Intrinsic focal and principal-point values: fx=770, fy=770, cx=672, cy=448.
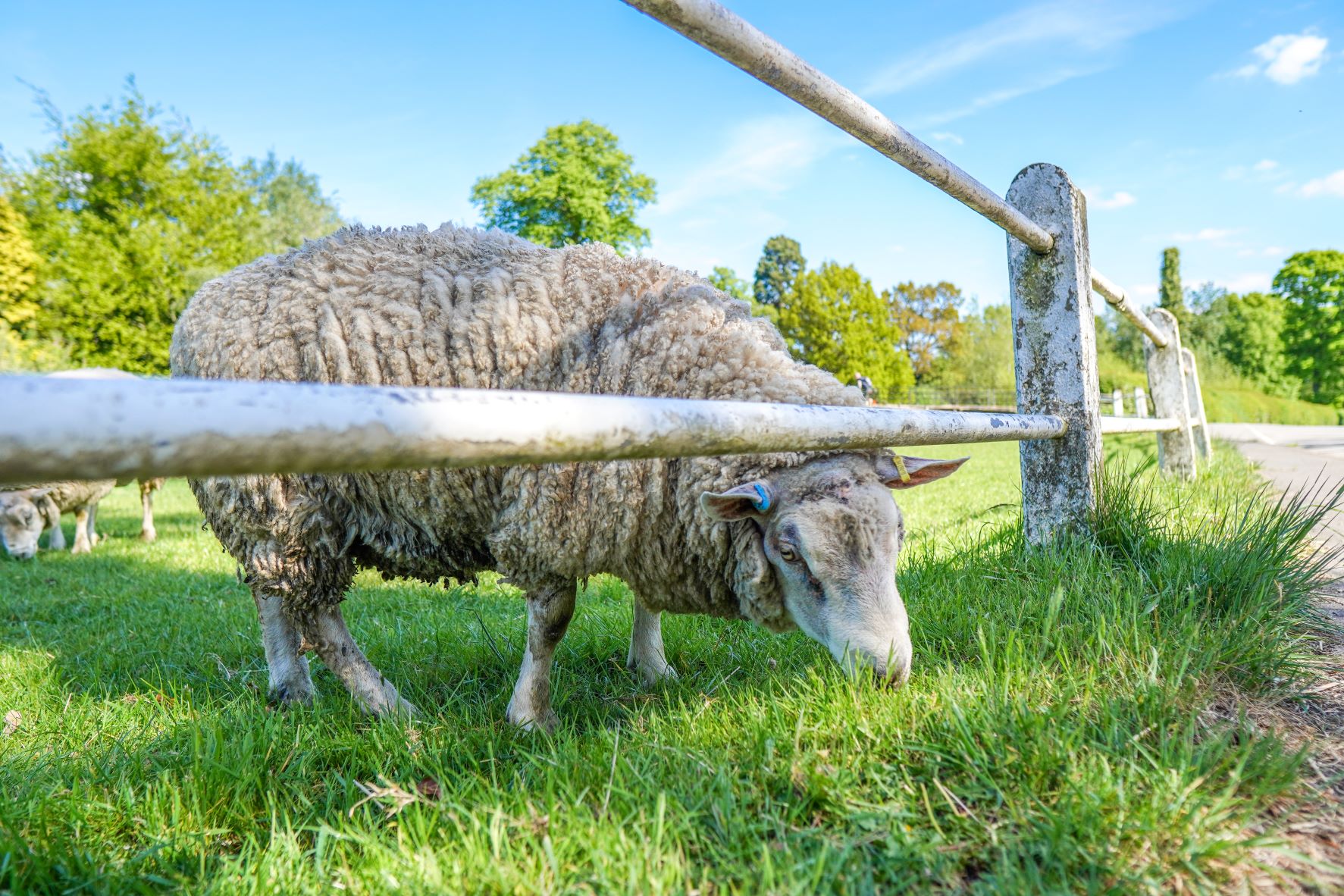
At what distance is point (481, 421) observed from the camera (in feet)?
3.49

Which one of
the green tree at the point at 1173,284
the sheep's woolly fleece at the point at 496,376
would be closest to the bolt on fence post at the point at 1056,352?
the sheep's woolly fleece at the point at 496,376

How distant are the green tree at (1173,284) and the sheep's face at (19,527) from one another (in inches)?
2826

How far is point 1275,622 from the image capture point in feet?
7.72

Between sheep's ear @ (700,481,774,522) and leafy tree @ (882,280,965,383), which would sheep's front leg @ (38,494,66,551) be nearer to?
sheep's ear @ (700,481,774,522)

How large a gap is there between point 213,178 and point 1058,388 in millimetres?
34924

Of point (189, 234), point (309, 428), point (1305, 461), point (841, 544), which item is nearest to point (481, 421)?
point (309, 428)

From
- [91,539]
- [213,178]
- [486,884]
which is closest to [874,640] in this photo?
[486,884]

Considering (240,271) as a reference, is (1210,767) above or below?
below

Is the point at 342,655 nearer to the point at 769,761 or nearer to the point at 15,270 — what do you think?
the point at 769,761

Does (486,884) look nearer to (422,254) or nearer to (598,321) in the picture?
(598,321)

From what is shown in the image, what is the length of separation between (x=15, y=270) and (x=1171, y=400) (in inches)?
1317

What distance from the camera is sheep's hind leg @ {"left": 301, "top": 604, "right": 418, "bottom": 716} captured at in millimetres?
3117

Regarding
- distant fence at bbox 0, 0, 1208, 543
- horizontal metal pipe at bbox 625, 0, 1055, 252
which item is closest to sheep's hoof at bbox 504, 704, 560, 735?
distant fence at bbox 0, 0, 1208, 543

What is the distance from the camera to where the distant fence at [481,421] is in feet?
2.64
